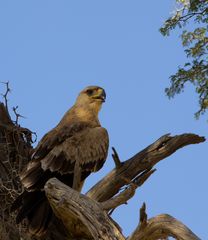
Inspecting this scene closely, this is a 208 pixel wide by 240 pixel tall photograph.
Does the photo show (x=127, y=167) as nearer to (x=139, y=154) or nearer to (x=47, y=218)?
(x=139, y=154)

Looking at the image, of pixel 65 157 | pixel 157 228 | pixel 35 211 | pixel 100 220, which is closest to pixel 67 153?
pixel 65 157

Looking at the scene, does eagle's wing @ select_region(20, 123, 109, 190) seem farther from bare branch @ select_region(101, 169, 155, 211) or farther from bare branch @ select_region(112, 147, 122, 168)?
bare branch @ select_region(101, 169, 155, 211)

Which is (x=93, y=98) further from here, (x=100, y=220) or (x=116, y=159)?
(x=100, y=220)

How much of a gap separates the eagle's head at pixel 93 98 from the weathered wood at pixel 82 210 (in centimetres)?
287

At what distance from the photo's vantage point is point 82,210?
6.89 metres

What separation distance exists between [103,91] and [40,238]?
271 centimetres

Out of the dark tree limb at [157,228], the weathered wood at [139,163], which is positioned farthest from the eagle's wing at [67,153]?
the dark tree limb at [157,228]

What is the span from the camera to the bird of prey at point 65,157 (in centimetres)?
779

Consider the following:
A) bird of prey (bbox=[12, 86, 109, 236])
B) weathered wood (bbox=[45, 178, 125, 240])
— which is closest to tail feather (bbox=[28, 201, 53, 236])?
bird of prey (bbox=[12, 86, 109, 236])

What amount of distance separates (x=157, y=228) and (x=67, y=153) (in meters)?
2.02

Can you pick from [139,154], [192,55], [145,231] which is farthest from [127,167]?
[192,55]

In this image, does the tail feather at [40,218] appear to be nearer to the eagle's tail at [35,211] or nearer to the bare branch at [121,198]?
the eagle's tail at [35,211]

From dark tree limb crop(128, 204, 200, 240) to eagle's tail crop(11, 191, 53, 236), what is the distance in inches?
48.9

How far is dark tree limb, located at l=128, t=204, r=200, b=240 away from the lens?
6.77m
